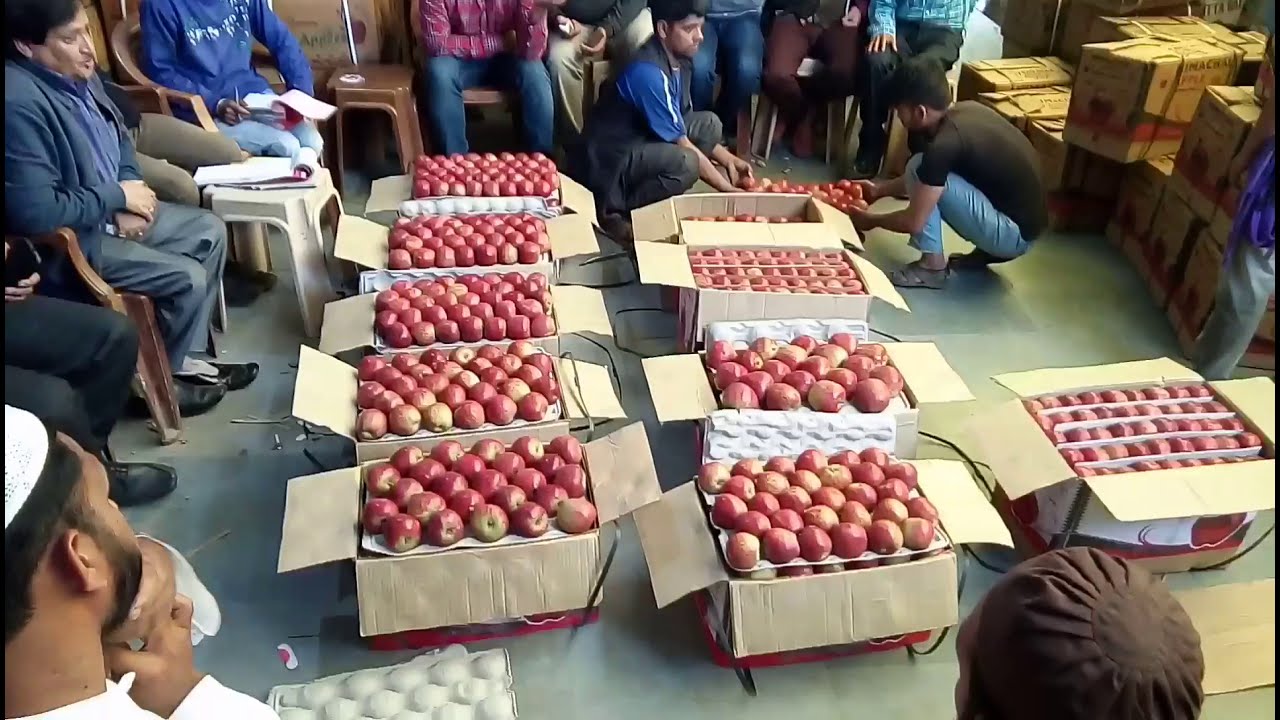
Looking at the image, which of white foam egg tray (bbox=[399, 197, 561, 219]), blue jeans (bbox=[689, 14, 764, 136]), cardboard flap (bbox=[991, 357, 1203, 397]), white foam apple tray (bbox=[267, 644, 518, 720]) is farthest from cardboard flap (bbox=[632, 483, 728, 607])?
blue jeans (bbox=[689, 14, 764, 136])

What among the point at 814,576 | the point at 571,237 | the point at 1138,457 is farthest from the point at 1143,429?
the point at 571,237

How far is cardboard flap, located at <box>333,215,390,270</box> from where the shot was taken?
2.93 m

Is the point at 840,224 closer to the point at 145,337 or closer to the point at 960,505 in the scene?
the point at 960,505

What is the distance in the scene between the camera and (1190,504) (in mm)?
2070

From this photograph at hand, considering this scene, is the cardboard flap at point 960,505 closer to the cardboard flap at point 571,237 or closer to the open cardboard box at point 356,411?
the open cardboard box at point 356,411

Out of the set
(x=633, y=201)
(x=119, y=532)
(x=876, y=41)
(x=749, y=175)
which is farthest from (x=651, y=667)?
(x=876, y=41)

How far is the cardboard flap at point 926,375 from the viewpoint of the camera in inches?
95.5

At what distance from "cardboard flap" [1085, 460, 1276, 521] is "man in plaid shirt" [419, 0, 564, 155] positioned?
9.88 feet

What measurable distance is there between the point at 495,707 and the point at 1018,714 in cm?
111

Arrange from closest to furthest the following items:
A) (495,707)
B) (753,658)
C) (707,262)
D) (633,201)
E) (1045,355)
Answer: (495,707)
(753,658)
(707,262)
(1045,355)
(633,201)

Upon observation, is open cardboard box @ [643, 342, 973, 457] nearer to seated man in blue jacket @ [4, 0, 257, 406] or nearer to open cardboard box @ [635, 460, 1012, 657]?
open cardboard box @ [635, 460, 1012, 657]

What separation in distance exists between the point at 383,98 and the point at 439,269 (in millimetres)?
1591

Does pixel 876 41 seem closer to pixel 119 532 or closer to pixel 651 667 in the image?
pixel 651 667

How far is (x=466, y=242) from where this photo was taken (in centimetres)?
302
